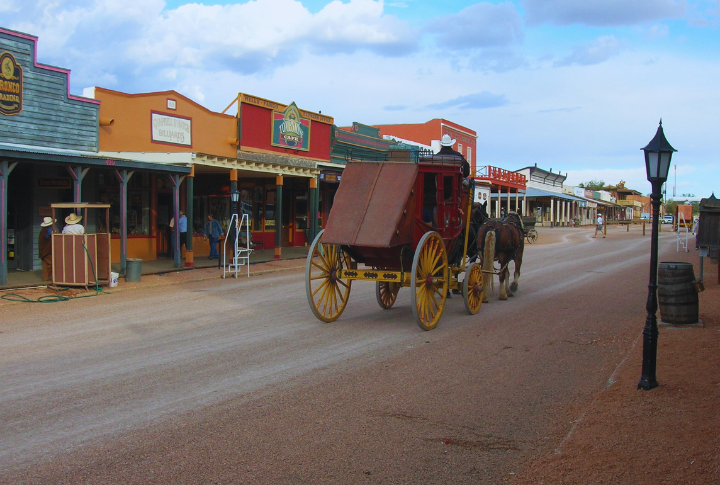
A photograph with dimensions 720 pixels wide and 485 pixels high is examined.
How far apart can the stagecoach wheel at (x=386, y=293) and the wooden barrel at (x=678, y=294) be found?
452 cm

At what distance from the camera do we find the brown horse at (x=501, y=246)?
39.6ft

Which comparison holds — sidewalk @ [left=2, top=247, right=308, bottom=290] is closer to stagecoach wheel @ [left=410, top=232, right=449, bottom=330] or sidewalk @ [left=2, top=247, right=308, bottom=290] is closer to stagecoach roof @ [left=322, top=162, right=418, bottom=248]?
stagecoach roof @ [left=322, top=162, right=418, bottom=248]

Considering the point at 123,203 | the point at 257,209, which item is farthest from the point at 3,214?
the point at 257,209

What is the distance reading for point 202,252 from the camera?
22531 millimetres

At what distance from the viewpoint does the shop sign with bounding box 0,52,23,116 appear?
14.9 m

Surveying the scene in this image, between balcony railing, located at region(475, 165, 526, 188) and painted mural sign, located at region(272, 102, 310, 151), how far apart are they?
19.8 metres

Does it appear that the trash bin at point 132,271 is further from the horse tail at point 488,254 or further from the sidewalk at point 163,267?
the horse tail at point 488,254

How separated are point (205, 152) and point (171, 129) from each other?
1437 mm

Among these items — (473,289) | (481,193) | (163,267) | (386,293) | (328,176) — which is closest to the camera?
(473,289)

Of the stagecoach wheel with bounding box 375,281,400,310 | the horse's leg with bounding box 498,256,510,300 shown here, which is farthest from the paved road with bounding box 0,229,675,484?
the horse's leg with bounding box 498,256,510,300

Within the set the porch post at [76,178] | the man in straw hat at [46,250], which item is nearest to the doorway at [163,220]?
the porch post at [76,178]

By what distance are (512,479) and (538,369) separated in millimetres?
3243

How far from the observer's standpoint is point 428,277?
9.37m

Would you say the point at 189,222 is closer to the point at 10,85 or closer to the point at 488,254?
the point at 10,85
